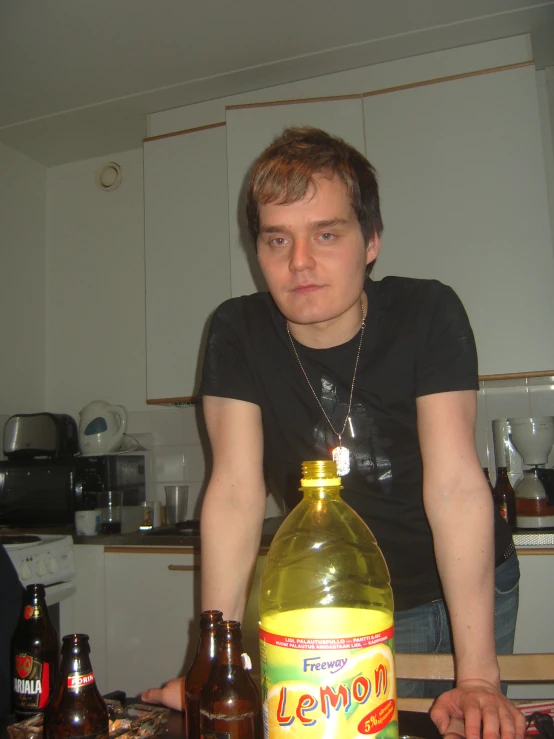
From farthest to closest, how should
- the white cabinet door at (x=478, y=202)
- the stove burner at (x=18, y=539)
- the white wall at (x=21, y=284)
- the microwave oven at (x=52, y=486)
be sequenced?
the white wall at (x=21, y=284)
the microwave oven at (x=52, y=486)
the white cabinet door at (x=478, y=202)
the stove burner at (x=18, y=539)

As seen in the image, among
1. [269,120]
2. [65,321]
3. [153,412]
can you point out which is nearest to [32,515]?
[153,412]

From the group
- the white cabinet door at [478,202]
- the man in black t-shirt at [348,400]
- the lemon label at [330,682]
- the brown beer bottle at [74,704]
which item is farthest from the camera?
the white cabinet door at [478,202]

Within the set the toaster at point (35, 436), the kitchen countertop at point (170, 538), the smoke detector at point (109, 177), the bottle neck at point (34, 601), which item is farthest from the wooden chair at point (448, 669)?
the smoke detector at point (109, 177)

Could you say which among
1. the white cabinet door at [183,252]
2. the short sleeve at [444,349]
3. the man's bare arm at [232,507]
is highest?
the white cabinet door at [183,252]

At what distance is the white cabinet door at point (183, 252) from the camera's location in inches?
99.8

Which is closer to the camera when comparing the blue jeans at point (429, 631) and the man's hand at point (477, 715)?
the man's hand at point (477, 715)

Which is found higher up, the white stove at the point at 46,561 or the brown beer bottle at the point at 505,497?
the brown beer bottle at the point at 505,497

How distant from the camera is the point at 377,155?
2.34m

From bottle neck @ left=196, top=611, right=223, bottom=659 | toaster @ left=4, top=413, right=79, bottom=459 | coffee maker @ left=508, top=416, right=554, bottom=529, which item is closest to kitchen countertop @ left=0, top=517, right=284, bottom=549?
toaster @ left=4, top=413, right=79, bottom=459

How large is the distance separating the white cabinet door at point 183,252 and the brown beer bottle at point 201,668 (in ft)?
6.44

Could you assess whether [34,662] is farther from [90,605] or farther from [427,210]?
[427,210]

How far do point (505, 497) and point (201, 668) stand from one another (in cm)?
185

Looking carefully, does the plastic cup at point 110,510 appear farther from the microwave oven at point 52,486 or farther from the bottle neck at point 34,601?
the bottle neck at point 34,601

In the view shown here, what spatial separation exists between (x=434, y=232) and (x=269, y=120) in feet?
2.46
